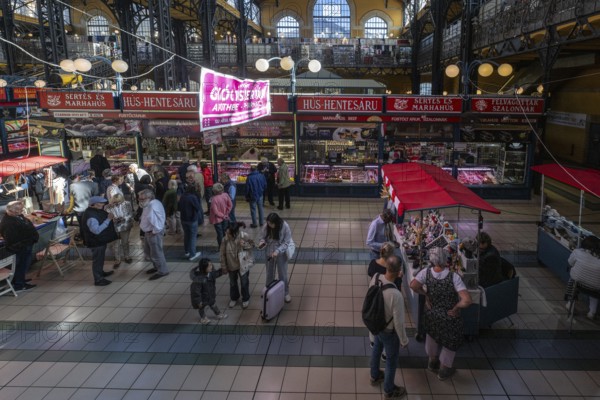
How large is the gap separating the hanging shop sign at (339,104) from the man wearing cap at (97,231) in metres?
7.66

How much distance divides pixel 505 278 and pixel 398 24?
3583 centimetres

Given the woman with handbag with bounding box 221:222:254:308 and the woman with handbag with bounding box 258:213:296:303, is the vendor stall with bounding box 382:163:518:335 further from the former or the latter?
the woman with handbag with bounding box 221:222:254:308

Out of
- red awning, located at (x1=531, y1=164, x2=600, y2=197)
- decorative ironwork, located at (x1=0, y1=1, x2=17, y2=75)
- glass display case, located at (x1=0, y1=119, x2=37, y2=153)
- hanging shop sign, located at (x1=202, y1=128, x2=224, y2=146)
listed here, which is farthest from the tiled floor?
decorative ironwork, located at (x1=0, y1=1, x2=17, y2=75)

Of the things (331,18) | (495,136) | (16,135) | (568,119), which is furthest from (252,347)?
(331,18)

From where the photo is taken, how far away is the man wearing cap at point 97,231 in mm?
8039

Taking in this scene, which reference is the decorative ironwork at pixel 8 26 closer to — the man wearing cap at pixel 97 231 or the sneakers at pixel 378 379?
the man wearing cap at pixel 97 231

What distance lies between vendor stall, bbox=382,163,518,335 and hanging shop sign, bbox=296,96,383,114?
6385 millimetres

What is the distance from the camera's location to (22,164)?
415 inches

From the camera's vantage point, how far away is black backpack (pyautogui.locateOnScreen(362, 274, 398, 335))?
4.80m

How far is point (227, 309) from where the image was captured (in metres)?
7.41

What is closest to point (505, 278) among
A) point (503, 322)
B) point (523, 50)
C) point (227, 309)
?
point (503, 322)

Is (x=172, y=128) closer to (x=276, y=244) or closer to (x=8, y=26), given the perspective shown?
(x=276, y=244)

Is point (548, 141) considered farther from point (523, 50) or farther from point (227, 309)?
point (227, 309)

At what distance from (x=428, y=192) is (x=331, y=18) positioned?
35.5 metres
